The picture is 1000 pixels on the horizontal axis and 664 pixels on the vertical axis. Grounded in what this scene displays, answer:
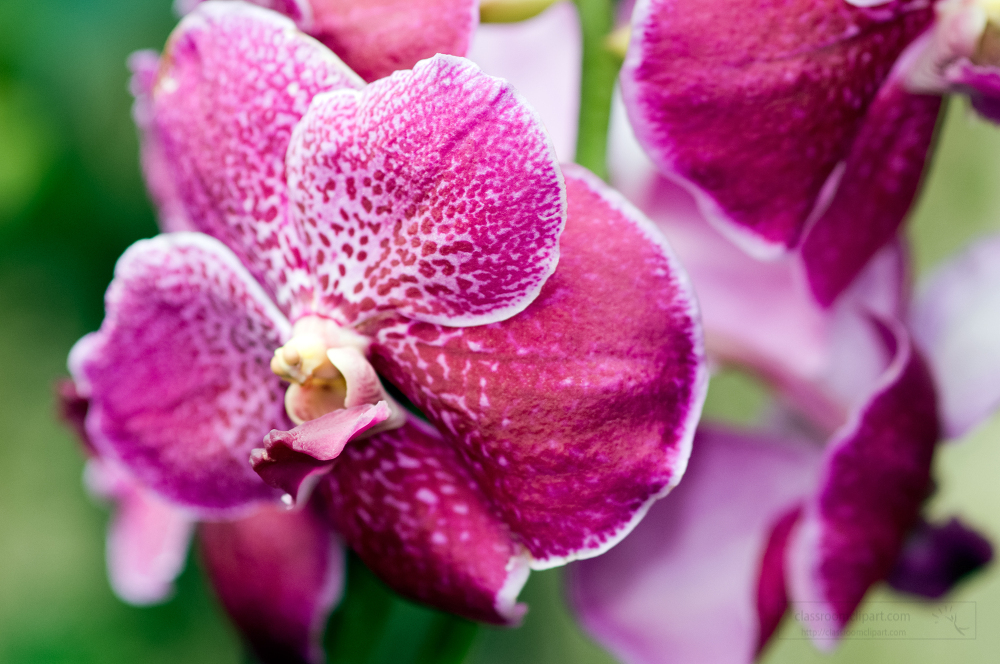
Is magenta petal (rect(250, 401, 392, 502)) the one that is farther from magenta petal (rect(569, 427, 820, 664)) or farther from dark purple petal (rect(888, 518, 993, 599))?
dark purple petal (rect(888, 518, 993, 599))

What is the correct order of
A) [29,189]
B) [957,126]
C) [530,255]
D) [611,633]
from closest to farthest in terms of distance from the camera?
1. [530,255]
2. [611,633]
3. [29,189]
4. [957,126]

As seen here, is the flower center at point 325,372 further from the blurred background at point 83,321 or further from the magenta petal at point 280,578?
the blurred background at point 83,321

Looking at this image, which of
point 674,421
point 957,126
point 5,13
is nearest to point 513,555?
point 674,421

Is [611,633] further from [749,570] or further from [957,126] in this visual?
[957,126]

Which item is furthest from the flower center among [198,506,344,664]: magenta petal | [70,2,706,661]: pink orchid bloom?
[198,506,344,664]: magenta petal

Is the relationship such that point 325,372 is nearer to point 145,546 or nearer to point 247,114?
point 247,114

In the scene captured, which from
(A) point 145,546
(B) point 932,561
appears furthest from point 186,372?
(B) point 932,561
